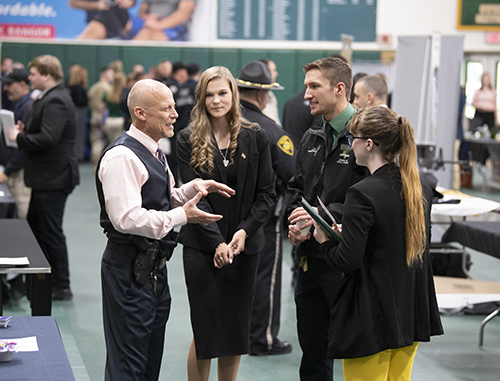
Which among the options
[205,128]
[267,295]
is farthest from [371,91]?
[205,128]

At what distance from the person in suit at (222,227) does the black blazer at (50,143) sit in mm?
2058

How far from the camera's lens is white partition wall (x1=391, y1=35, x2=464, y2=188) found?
22.0 feet

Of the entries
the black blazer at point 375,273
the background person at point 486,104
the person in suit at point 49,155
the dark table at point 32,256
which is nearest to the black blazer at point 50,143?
the person in suit at point 49,155

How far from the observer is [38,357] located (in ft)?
6.61

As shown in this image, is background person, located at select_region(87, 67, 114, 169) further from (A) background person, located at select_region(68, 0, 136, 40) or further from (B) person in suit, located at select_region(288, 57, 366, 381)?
(B) person in suit, located at select_region(288, 57, 366, 381)

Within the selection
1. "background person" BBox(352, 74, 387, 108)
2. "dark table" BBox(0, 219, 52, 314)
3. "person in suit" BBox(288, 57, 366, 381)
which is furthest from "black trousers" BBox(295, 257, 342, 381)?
"background person" BBox(352, 74, 387, 108)

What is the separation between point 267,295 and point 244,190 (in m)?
1.10

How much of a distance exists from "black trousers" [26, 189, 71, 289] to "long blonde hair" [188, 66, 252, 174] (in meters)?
2.23

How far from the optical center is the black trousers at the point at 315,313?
111 inches

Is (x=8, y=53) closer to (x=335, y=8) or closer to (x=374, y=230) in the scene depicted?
(x=335, y=8)

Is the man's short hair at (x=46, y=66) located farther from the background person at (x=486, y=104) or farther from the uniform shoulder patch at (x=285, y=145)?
the background person at (x=486, y=104)

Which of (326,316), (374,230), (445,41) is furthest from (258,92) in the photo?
(445,41)

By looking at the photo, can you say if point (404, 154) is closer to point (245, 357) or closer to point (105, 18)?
point (245, 357)

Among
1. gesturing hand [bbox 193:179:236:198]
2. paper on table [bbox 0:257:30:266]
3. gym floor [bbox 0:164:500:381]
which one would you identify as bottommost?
gym floor [bbox 0:164:500:381]
